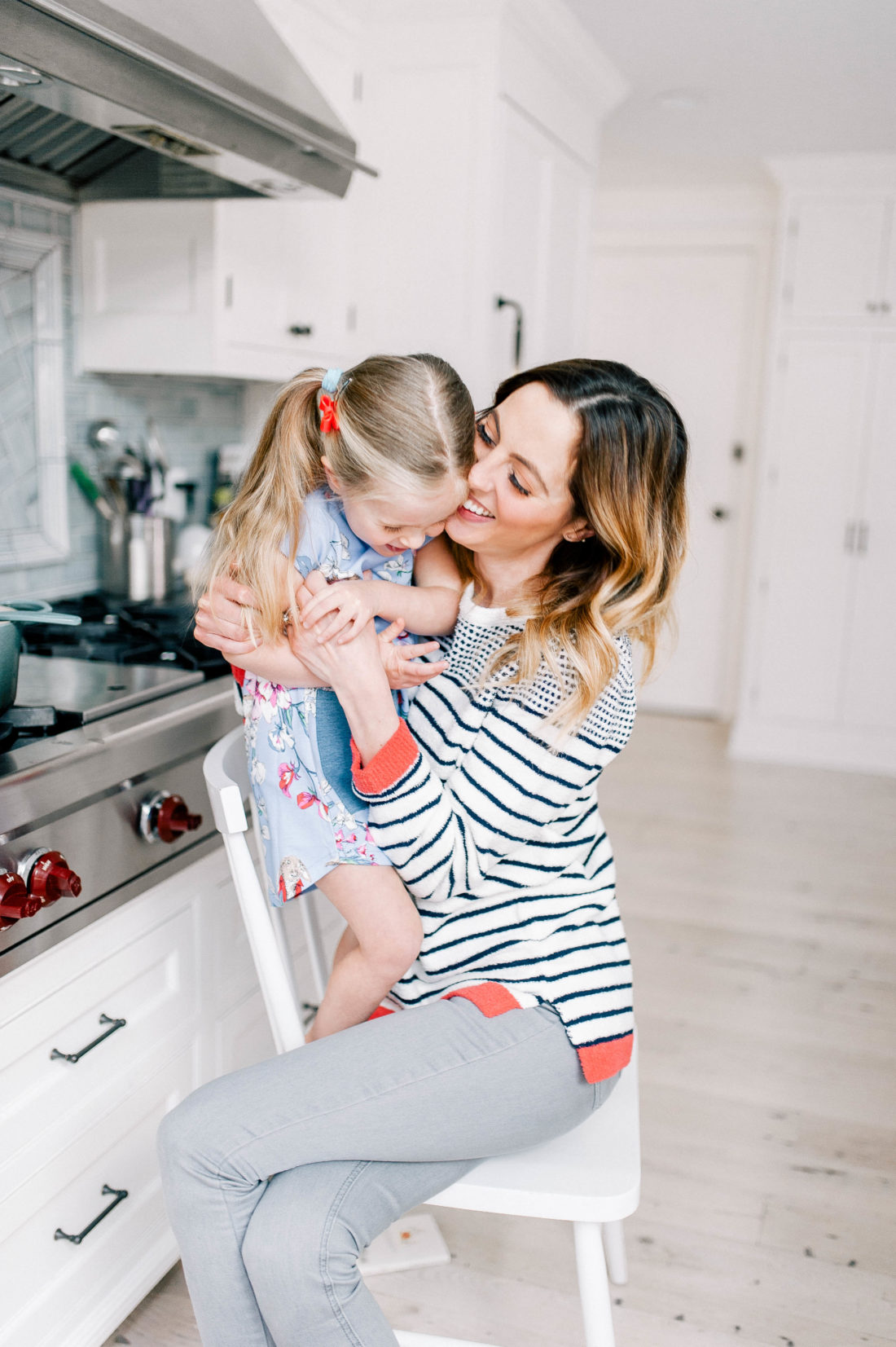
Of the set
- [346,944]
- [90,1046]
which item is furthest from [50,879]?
[346,944]

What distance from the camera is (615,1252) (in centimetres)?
162

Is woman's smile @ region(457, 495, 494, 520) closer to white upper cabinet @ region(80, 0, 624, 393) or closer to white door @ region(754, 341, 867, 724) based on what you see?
white upper cabinet @ region(80, 0, 624, 393)

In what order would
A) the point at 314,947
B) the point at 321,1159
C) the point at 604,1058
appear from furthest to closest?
the point at 314,947
the point at 604,1058
the point at 321,1159

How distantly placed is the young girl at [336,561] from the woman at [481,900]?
1.9 inches

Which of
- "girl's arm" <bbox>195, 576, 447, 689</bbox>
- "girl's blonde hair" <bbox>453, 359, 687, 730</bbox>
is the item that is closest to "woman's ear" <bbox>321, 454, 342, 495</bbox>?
"girl's arm" <bbox>195, 576, 447, 689</bbox>

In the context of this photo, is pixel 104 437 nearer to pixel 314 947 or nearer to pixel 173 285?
pixel 173 285

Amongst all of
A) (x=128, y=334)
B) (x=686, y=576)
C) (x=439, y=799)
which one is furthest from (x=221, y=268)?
(x=686, y=576)

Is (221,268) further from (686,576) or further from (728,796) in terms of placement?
(686,576)

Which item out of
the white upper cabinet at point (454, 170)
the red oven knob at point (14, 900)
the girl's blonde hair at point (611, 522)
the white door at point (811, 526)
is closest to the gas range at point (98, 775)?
the red oven knob at point (14, 900)

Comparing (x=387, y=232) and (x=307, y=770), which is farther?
(x=387, y=232)

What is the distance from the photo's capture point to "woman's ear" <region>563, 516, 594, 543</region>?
4.21 feet

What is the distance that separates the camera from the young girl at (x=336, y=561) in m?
1.16

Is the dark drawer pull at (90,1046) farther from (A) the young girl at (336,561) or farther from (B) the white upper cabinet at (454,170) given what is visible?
(B) the white upper cabinet at (454,170)

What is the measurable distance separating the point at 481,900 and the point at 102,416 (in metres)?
1.38
